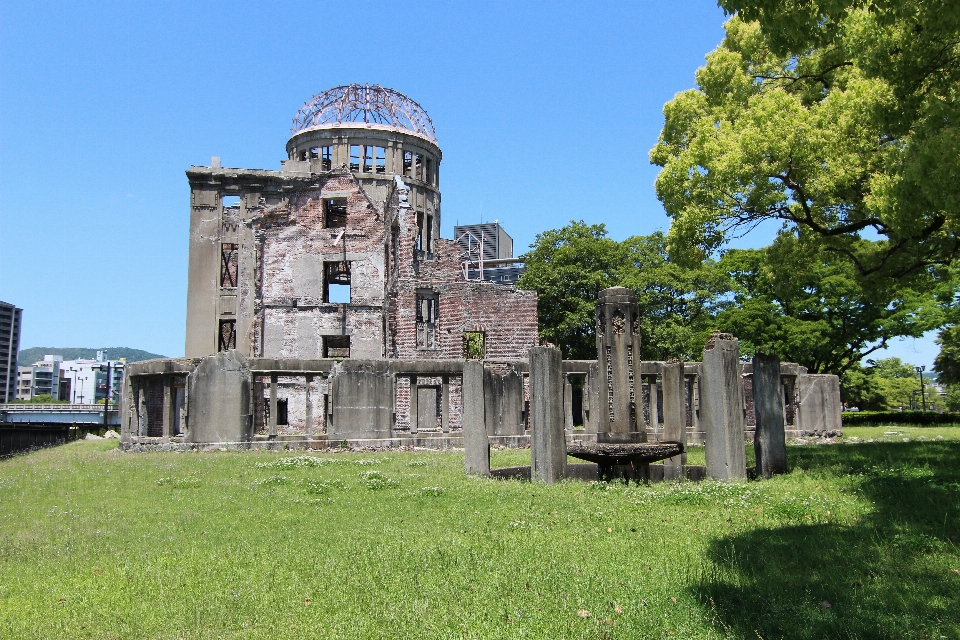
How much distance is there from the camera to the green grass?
5031 millimetres

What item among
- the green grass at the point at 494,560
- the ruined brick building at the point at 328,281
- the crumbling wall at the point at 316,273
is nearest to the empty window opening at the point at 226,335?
the ruined brick building at the point at 328,281

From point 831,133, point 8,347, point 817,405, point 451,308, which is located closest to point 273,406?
point 451,308

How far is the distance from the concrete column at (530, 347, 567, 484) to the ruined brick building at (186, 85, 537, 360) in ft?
57.9

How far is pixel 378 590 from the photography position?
5.72m

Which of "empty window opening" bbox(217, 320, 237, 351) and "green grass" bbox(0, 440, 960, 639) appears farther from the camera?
"empty window opening" bbox(217, 320, 237, 351)

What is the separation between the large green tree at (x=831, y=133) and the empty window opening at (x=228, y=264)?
98.1ft

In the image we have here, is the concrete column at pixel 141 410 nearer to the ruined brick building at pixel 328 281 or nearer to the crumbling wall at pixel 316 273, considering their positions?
the ruined brick building at pixel 328 281

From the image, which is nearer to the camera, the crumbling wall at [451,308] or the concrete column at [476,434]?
the concrete column at [476,434]

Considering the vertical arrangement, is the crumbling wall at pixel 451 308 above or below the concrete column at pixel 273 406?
above

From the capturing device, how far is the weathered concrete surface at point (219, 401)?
19297mm

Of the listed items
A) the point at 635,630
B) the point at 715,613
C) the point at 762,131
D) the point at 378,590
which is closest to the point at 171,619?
the point at 378,590

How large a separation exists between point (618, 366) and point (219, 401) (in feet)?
37.1

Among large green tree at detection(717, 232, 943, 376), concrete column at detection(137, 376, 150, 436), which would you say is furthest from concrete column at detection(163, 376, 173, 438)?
large green tree at detection(717, 232, 943, 376)

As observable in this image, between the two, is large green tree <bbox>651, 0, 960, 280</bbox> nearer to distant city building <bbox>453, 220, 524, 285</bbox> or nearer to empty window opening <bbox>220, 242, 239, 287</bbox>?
empty window opening <bbox>220, 242, 239, 287</bbox>
